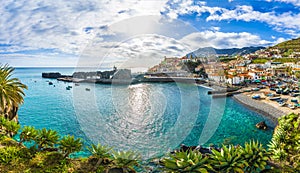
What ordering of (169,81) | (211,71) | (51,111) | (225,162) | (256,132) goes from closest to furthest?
(225,162), (256,132), (51,111), (211,71), (169,81)

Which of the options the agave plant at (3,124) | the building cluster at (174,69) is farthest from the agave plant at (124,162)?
the building cluster at (174,69)

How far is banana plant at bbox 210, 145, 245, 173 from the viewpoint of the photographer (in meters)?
4.73

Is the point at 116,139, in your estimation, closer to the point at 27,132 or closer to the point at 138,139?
the point at 138,139

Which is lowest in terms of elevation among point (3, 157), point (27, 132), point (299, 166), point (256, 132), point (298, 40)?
point (256, 132)

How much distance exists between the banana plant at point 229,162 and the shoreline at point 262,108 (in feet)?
65.0

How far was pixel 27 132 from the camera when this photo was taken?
6395 millimetres

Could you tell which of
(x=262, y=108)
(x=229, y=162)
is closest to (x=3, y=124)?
(x=229, y=162)

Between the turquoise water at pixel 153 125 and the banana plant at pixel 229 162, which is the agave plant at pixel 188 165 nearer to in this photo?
the banana plant at pixel 229 162

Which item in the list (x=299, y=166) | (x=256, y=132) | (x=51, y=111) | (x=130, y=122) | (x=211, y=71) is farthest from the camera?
(x=211, y=71)

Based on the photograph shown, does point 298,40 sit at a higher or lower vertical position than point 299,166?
higher

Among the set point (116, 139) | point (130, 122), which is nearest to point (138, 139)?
point (116, 139)

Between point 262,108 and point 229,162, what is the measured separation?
83.2ft

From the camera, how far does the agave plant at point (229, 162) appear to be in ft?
15.5

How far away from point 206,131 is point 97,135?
9.59 meters
